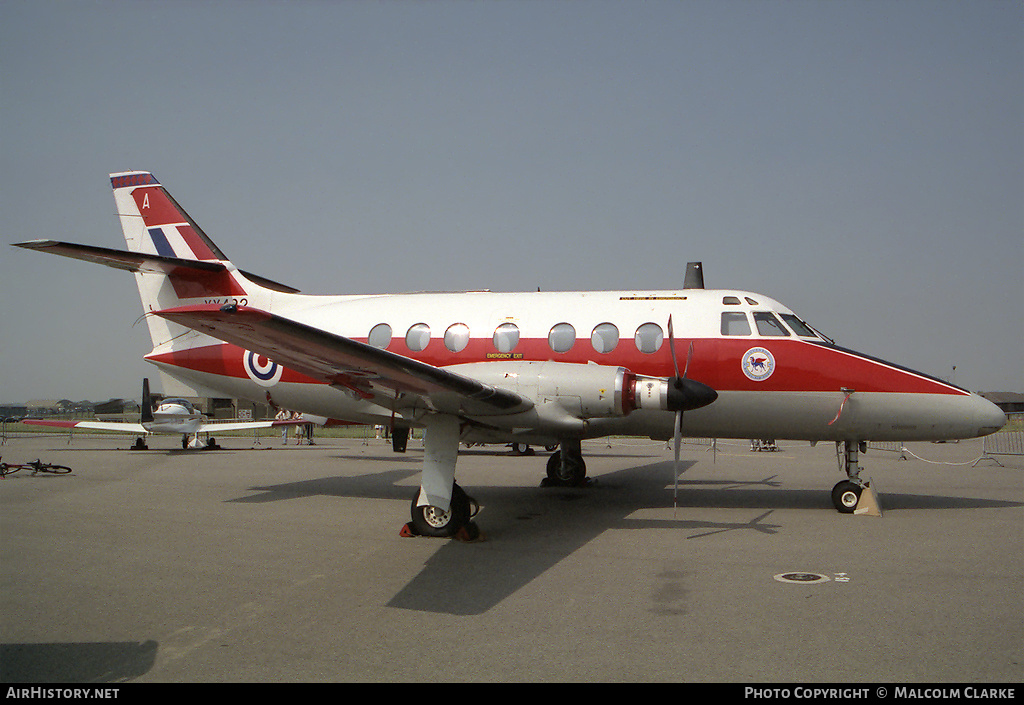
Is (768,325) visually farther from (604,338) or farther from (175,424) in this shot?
(175,424)

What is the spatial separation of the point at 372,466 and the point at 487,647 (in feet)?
51.9

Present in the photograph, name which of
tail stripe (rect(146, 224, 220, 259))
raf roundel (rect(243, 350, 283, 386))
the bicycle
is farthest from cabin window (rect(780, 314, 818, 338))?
the bicycle

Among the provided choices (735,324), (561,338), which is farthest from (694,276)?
(561,338)

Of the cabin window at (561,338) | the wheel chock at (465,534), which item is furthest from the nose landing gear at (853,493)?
the wheel chock at (465,534)

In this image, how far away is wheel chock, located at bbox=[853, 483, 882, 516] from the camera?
36.1 ft

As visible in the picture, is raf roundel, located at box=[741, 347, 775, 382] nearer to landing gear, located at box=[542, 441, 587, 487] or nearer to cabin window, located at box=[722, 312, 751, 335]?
cabin window, located at box=[722, 312, 751, 335]

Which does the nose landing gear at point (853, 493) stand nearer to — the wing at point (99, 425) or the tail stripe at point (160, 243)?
the tail stripe at point (160, 243)

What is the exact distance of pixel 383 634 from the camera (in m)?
5.38

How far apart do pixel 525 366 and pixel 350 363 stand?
2.59m

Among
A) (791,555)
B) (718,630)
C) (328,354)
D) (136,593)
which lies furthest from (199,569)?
(791,555)

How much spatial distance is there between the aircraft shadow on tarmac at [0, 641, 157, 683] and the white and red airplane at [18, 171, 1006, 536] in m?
3.17

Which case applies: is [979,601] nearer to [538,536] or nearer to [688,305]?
[538,536]

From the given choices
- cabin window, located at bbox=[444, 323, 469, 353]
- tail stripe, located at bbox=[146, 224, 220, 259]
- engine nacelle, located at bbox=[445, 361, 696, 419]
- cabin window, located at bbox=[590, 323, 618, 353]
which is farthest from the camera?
tail stripe, located at bbox=[146, 224, 220, 259]

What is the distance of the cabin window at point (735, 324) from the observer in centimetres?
1126
